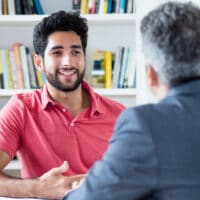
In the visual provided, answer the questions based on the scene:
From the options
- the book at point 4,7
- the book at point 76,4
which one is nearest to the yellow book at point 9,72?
the book at point 4,7

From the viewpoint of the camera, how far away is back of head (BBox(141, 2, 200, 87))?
99cm

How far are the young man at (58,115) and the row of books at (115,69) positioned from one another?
76cm

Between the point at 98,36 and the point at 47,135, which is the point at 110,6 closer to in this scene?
the point at 98,36

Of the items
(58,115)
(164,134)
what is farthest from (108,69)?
(164,134)

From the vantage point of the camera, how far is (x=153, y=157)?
2.99 feet

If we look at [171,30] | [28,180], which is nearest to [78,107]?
[28,180]

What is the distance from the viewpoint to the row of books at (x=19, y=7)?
9.34ft

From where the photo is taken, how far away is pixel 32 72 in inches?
113

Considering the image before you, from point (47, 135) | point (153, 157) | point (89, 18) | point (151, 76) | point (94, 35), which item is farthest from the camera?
point (94, 35)

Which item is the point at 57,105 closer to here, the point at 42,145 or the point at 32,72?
the point at 42,145

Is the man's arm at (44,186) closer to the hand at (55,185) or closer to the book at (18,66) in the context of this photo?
the hand at (55,185)

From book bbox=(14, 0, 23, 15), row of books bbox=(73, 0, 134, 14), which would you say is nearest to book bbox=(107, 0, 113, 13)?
row of books bbox=(73, 0, 134, 14)

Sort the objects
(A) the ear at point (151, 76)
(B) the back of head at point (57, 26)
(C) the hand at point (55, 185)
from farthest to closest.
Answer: (B) the back of head at point (57, 26)
(C) the hand at point (55, 185)
(A) the ear at point (151, 76)

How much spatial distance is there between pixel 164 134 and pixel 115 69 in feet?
6.41
